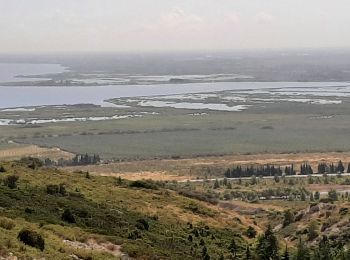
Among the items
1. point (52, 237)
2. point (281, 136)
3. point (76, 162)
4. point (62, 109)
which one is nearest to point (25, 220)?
point (52, 237)

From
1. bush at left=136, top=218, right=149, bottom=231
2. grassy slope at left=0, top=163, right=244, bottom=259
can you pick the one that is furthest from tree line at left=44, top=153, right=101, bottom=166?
bush at left=136, top=218, right=149, bottom=231

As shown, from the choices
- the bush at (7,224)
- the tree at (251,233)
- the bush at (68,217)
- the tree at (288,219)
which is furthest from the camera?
the tree at (288,219)

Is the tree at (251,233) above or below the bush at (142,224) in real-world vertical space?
below

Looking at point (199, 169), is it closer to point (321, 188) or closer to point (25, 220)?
point (321, 188)

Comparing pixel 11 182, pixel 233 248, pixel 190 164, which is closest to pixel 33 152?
pixel 190 164

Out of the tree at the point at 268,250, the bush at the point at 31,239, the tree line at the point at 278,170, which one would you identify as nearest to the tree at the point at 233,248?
the tree at the point at 268,250

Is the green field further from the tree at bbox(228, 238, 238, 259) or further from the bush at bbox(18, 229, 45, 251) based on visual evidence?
the bush at bbox(18, 229, 45, 251)

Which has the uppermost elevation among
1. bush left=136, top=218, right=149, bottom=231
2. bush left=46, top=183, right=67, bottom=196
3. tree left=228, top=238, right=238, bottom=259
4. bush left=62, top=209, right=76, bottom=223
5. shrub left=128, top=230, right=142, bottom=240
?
bush left=62, top=209, right=76, bottom=223

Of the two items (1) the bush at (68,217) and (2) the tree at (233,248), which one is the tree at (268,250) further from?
(1) the bush at (68,217)
